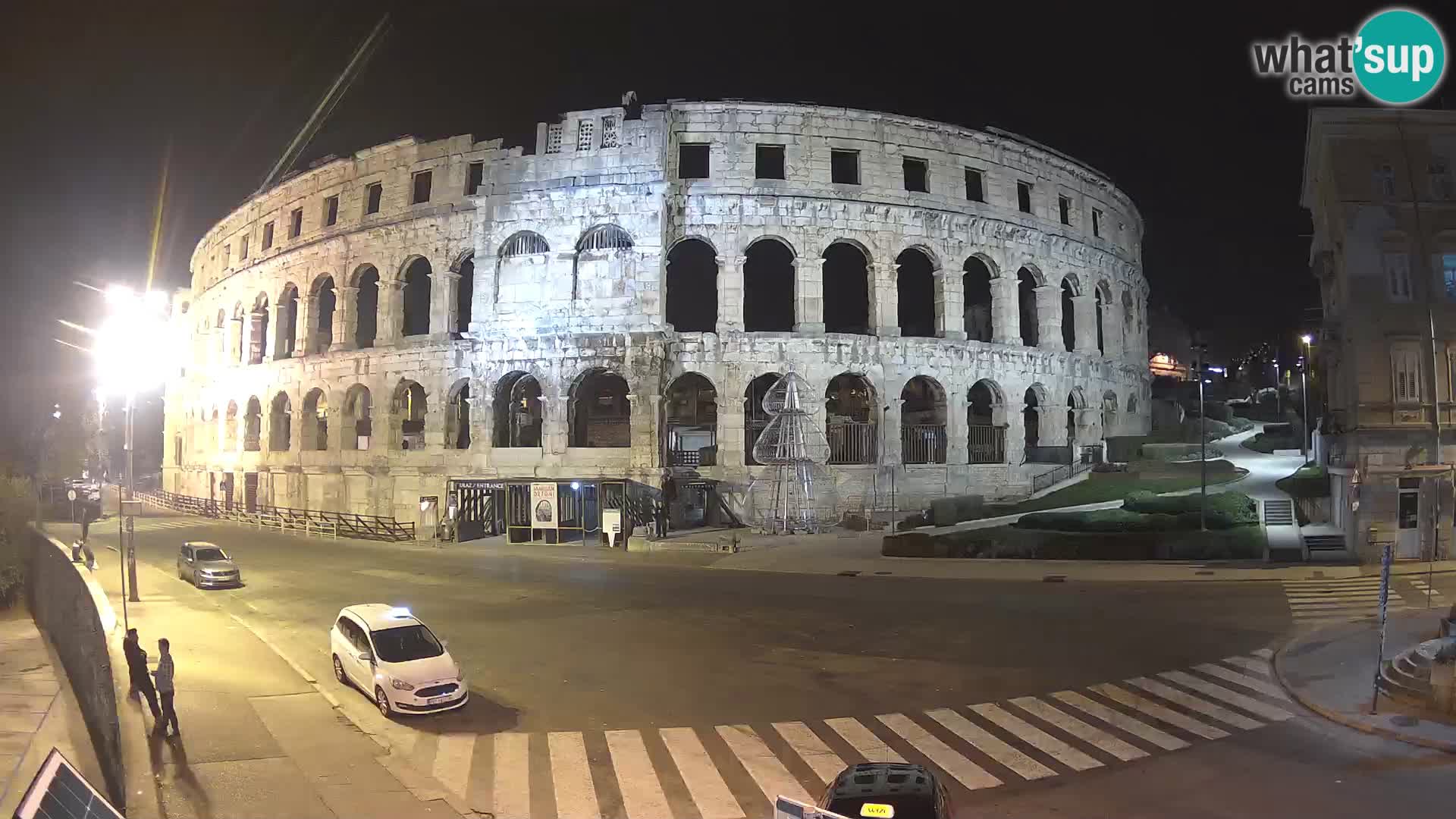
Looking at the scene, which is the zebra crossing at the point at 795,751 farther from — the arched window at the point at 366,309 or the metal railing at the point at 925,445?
the arched window at the point at 366,309

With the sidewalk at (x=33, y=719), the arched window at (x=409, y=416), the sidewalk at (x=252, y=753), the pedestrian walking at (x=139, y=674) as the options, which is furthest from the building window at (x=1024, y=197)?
the sidewalk at (x=33, y=719)

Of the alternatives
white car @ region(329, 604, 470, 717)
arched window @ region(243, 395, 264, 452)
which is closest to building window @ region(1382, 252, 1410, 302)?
white car @ region(329, 604, 470, 717)

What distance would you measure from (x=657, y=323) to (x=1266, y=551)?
26.5 metres

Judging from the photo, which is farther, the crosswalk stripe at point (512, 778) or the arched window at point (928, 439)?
the arched window at point (928, 439)

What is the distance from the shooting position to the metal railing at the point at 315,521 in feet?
144

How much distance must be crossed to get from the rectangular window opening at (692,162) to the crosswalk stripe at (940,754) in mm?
34959

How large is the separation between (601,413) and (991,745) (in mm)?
45509

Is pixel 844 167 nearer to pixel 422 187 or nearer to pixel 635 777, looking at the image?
pixel 422 187

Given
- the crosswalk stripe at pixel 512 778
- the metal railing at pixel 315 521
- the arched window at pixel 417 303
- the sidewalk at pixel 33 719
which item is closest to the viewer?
the crosswalk stripe at pixel 512 778

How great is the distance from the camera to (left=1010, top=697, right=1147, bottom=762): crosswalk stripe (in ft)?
39.6

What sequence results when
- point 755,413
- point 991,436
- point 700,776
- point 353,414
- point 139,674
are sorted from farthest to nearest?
1. point 755,413
2. point 353,414
3. point 991,436
4. point 139,674
5. point 700,776

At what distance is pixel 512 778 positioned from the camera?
1144 cm

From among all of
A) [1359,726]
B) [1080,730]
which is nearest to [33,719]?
[1080,730]

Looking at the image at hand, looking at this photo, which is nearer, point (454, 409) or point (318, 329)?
point (454, 409)
